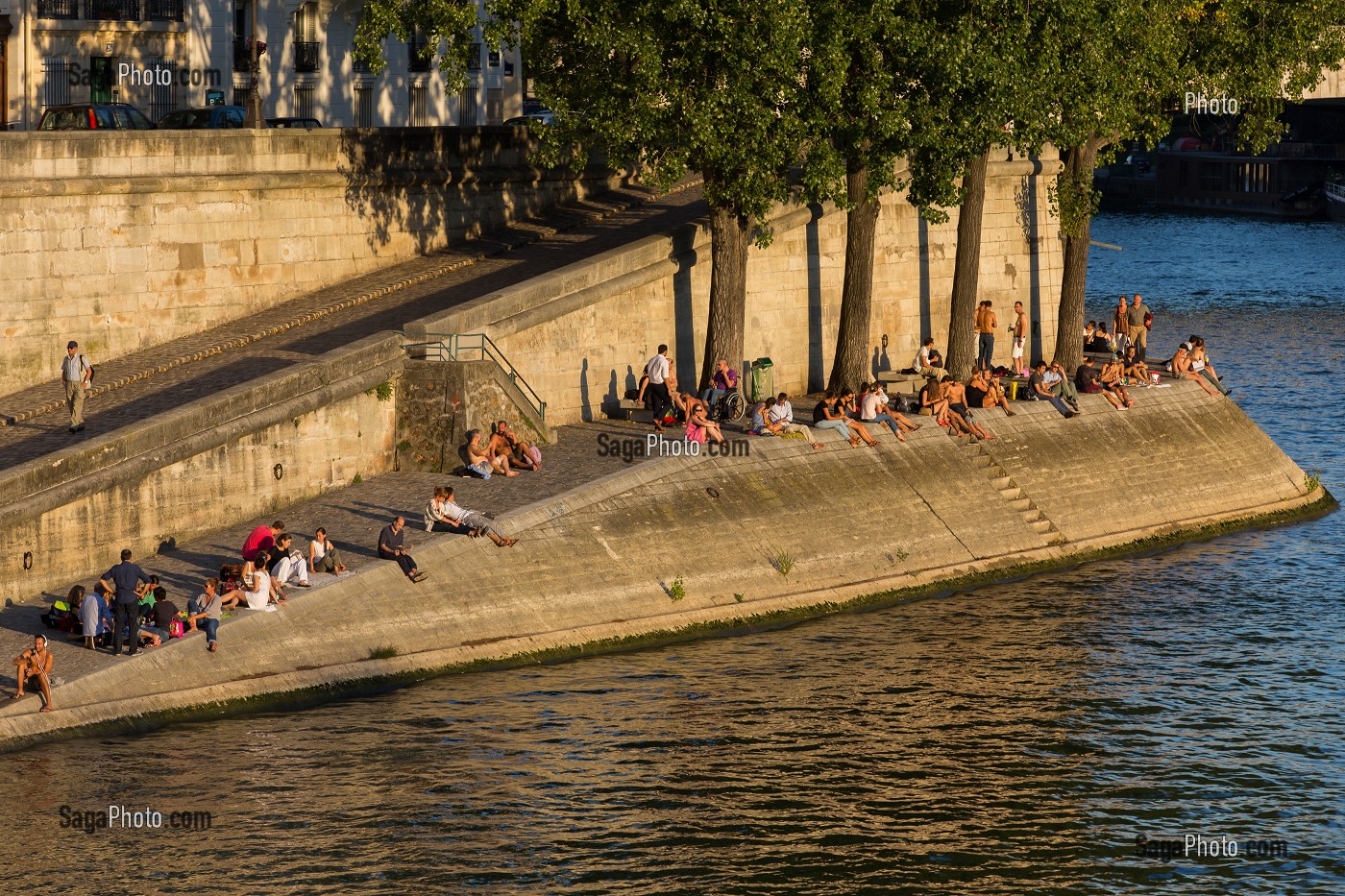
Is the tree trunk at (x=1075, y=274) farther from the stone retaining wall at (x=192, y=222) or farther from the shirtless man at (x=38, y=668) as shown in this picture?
the shirtless man at (x=38, y=668)

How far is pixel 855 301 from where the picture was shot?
4778cm

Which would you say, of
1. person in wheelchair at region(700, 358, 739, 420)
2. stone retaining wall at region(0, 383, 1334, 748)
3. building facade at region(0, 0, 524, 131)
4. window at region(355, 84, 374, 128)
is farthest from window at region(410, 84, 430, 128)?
stone retaining wall at region(0, 383, 1334, 748)

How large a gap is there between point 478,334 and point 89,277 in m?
8.31

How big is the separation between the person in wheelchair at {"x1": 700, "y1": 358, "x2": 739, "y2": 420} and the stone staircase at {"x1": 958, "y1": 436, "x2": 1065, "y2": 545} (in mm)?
5394

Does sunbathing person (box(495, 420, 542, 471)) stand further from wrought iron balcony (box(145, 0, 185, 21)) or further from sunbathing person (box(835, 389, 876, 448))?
wrought iron balcony (box(145, 0, 185, 21))

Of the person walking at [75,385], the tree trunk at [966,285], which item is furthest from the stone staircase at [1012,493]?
the person walking at [75,385]

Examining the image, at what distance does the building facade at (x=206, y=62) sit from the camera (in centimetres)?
5566

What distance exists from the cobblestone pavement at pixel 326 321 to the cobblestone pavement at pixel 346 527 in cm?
349

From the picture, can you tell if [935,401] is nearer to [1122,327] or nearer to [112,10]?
[1122,327]

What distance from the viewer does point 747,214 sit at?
44.7 metres

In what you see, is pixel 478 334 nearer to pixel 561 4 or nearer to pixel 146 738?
pixel 561 4

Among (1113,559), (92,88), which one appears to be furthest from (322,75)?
(1113,559)

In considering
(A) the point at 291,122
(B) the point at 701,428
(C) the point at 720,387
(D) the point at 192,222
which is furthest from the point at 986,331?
(D) the point at 192,222

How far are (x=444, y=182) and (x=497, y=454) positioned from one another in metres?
11.9
